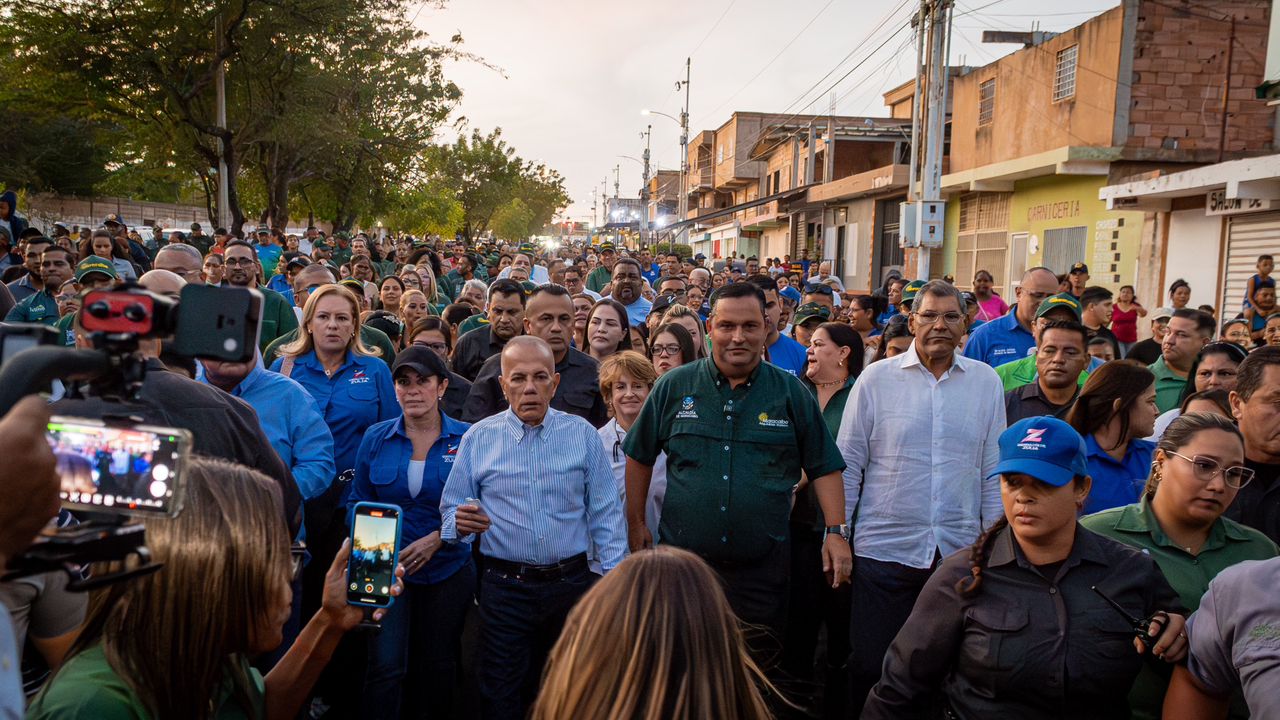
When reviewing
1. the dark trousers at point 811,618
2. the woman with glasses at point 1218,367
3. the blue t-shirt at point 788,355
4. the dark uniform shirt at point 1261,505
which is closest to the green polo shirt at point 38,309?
the blue t-shirt at point 788,355

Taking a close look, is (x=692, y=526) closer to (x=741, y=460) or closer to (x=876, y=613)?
(x=741, y=460)

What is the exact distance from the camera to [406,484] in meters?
4.34

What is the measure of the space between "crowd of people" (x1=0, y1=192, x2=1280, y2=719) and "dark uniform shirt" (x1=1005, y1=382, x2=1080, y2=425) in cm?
A: 3

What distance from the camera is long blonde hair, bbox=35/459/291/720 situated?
5.77 feet

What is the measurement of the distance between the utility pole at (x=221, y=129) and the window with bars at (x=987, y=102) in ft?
58.1

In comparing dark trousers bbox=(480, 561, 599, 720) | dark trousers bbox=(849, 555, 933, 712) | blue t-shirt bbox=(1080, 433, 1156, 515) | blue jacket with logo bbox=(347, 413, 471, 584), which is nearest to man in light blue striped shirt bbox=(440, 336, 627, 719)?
dark trousers bbox=(480, 561, 599, 720)

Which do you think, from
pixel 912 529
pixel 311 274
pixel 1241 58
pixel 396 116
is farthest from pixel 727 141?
pixel 912 529

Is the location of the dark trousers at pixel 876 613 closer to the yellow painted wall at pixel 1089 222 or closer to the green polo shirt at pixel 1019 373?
the green polo shirt at pixel 1019 373

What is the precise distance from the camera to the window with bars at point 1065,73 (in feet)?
60.2

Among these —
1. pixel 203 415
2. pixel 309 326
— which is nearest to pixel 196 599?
pixel 203 415

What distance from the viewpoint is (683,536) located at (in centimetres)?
402

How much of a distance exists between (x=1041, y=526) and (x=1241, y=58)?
18.8 m

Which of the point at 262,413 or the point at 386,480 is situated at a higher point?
the point at 262,413

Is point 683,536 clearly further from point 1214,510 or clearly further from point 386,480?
point 1214,510
